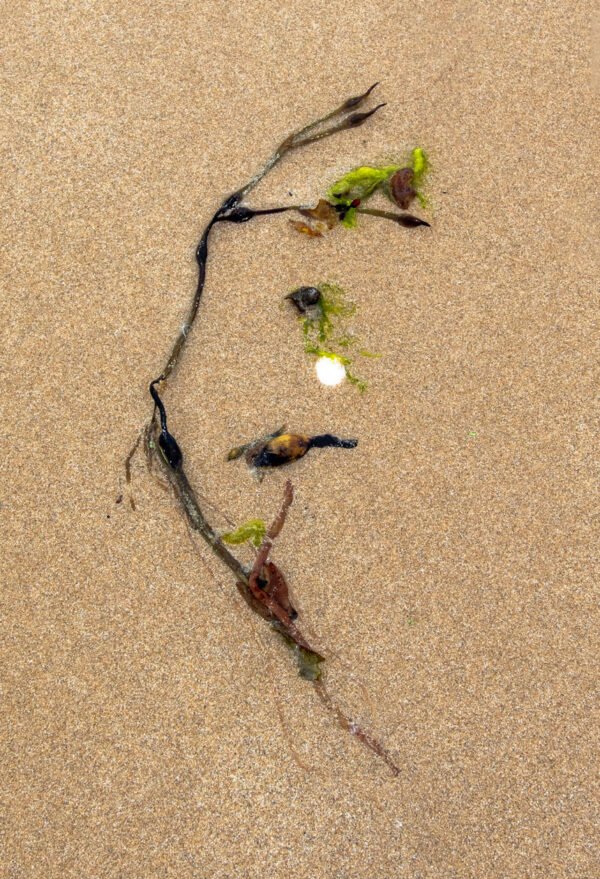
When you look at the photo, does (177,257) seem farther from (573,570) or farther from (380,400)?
(573,570)

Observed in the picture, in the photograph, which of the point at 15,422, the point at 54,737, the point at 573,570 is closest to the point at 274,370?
the point at 15,422

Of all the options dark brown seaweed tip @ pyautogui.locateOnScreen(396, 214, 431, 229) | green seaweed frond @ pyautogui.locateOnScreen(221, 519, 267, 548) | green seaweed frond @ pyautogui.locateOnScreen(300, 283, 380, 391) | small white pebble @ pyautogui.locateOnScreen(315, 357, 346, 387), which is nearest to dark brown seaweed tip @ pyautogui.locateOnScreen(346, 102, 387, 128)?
dark brown seaweed tip @ pyautogui.locateOnScreen(396, 214, 431, 229)

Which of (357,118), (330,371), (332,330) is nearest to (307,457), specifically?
(330,371)

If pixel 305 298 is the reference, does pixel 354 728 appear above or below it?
below

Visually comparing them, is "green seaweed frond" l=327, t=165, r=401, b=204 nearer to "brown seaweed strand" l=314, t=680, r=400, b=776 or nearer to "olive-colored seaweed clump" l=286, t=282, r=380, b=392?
"olive-colored seaweed clump" l=286, t=282, r=380, b=392

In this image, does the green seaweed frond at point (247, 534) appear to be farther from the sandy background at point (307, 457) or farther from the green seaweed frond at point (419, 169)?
the green seaweed frond at point (419, 169)

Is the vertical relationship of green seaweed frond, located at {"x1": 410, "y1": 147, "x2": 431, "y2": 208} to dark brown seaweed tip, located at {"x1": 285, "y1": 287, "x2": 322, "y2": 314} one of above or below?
above

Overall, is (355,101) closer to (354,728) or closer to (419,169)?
(419,169)
